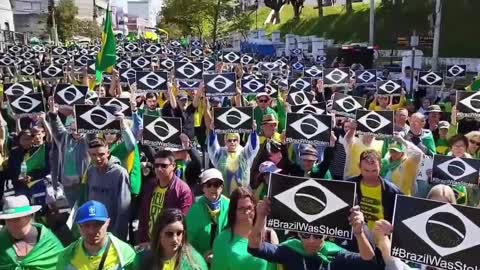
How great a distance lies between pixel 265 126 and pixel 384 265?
3827 millimetres

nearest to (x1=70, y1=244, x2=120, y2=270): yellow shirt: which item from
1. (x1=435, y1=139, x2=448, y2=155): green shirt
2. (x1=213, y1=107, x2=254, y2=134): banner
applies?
(x1=213, y1=107, x2=254, y2=134): banner

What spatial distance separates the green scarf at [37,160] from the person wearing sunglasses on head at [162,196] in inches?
93.0

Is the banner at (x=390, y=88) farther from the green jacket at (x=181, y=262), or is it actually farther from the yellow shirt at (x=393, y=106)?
the green jacket at (x=181, y=262)

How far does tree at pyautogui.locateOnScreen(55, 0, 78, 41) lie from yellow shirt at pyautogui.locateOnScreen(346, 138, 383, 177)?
60580mm

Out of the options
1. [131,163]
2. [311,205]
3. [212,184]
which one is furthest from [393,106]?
[311,205]

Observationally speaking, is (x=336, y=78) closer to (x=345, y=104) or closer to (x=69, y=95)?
(x=345, y=104)

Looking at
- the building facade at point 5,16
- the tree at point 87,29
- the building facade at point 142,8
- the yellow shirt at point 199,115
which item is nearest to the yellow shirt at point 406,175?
the yellow shirt at point 199,115

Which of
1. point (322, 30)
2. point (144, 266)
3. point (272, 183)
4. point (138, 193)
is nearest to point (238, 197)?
point (272, 183)

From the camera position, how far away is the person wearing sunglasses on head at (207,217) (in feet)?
16.1

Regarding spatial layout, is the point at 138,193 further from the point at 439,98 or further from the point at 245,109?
the point at 439,98

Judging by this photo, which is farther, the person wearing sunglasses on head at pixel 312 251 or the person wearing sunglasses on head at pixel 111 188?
the person wearing sunglasses on head at pixel 111 188

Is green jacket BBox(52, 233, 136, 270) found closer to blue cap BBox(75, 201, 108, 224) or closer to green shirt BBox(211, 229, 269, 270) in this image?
blue cap BBox(75, 201, 108, 224)

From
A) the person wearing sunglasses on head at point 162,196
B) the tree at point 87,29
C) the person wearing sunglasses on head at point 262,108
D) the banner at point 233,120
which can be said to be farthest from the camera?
the tree at point 87,29

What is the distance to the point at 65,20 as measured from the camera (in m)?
66.6
